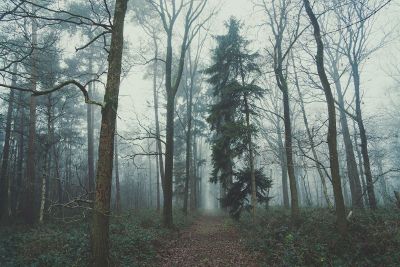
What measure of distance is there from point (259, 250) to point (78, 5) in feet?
60.5

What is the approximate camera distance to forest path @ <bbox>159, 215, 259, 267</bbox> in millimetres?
8312

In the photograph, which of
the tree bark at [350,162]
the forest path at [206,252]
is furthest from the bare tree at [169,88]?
the tree bark at [350,162]

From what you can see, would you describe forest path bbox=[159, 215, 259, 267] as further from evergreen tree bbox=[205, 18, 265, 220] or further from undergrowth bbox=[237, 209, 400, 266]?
evergreen tree bbox=[205, 18, 265, 220]

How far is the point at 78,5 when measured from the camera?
18.4 meters

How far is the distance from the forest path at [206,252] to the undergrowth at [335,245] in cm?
61

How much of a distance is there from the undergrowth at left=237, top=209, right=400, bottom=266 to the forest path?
0.61 meters

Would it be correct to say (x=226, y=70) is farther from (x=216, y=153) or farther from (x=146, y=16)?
(x=146, y=16)

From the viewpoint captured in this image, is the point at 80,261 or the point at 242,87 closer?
the point at 80,261

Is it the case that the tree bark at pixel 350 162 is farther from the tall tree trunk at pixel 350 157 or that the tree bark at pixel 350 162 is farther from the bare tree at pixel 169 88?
the bare tree at pixel 169 88

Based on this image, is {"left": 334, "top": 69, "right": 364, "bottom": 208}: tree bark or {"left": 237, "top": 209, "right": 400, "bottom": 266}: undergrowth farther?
{"left": 334, "top": 69, "right": 364, "bottom": 208}: tree bark

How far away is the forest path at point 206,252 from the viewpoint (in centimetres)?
831

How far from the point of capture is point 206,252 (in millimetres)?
9484

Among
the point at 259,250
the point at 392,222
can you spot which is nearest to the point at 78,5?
the point at 259,250

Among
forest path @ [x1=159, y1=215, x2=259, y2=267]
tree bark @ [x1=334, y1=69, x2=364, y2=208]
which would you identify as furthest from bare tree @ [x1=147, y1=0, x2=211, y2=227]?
tree bark @ [x1=334, y1=69, x2=364, y2=208]
